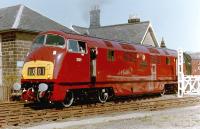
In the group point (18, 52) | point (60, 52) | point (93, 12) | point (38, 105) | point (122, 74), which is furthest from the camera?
point (93, 12)

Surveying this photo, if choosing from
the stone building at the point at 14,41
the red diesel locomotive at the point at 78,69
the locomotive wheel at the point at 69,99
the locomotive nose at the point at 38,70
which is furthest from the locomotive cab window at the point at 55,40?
the stone building at the point at 14,41

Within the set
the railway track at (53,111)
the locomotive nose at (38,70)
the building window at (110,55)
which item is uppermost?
the building window at (110,55)

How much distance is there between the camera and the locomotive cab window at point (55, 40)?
17453 millimetres

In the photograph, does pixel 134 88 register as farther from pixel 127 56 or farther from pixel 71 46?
pixel 71 46

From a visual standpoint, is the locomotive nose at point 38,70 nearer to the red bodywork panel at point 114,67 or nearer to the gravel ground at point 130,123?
the red bodywork panel at point 114,67

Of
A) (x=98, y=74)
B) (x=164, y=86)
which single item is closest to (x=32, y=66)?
(x=98, y=74)

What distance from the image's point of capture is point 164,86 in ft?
89.8

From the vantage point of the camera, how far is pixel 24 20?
2531 cm

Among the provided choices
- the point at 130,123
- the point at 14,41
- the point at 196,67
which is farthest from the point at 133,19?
the point at 130,123

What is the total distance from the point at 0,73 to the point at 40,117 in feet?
38.4

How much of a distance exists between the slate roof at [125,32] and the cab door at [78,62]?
69.7 ft

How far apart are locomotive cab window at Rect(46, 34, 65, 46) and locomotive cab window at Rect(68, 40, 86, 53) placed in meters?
0.36

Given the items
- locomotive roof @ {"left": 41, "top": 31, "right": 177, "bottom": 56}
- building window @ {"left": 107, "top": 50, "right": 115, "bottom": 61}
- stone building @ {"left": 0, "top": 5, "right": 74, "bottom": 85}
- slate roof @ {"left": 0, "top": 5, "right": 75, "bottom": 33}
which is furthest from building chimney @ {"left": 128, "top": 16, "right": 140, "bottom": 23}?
building window @ {"left": 107, "top": 50, "right": 115, "bottom": 61}

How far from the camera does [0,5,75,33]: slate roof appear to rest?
24361 millimetres
